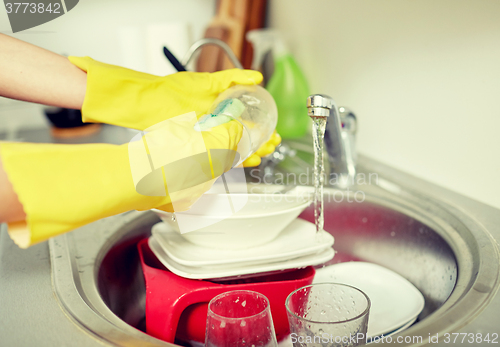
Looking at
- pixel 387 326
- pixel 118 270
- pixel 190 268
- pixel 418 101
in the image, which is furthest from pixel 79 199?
pixel 418 101

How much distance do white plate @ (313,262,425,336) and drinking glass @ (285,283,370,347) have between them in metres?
0.11

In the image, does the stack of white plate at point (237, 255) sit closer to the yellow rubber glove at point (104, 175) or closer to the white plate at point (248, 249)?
the white plate at point (248, 249)

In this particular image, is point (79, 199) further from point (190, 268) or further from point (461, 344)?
point (461, 344)

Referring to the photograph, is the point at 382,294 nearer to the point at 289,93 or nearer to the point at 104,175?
the point at 104,175

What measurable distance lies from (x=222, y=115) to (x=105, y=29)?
132 centimetres

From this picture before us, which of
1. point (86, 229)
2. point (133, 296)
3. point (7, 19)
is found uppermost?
point (7, 19)

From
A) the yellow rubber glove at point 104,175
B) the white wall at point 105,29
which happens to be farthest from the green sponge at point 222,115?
the white wall at point 105,29

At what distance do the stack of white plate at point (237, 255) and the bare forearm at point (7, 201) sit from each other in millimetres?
242

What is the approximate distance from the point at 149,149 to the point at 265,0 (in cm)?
128

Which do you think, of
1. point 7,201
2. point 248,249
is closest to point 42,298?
point 7,201

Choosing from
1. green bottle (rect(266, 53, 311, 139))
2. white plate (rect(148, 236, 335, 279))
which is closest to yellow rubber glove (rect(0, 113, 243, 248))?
white plate (rect(148, 236, 335, 279))

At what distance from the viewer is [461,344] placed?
1.43ft

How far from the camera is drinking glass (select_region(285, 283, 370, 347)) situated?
0.46 m

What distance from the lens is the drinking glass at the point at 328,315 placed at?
46 cm
